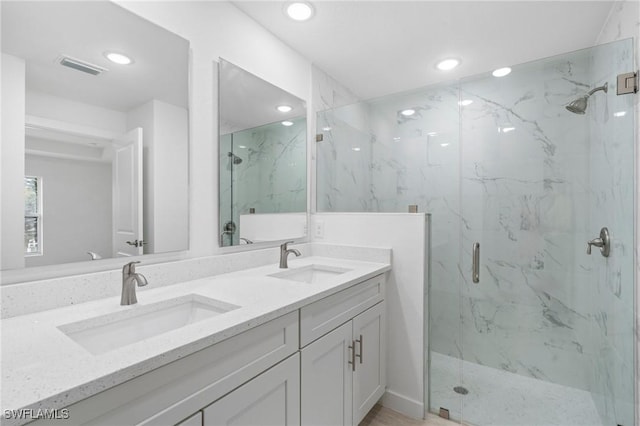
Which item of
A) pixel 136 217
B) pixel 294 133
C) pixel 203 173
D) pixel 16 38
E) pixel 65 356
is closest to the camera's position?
pixel 65 356

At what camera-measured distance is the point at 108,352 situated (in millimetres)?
697

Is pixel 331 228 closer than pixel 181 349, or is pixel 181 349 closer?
pixel 181 349

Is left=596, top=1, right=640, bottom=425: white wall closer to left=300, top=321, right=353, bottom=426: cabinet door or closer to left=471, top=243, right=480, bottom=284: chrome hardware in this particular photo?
left=471, top=243, right=480, bottom=284: chrome hardware

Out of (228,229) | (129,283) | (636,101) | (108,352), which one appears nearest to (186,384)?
(108,352)

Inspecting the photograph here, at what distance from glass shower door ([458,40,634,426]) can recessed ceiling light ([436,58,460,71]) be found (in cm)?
51

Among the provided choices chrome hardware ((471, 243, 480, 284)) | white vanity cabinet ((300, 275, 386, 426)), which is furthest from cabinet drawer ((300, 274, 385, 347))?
chrome hardware ((471, 243, 480, 284))

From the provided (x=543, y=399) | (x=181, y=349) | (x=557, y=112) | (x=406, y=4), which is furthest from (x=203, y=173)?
(x=543, y=399)

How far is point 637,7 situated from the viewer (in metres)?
1.32

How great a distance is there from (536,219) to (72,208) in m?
2.19

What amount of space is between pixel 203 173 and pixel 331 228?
38.4 inches

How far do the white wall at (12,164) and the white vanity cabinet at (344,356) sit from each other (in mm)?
972

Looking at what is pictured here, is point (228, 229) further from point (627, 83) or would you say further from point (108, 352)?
point (627, 83)

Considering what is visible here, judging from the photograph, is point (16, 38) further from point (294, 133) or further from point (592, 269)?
point (592, 269)

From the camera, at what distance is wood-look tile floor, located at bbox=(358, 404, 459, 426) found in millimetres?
1679
